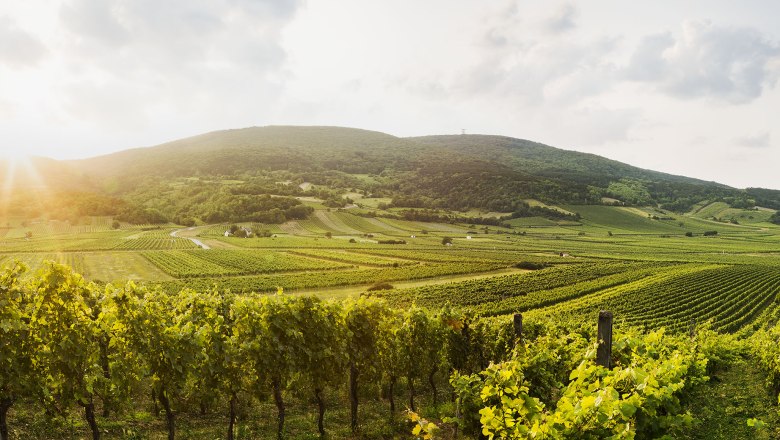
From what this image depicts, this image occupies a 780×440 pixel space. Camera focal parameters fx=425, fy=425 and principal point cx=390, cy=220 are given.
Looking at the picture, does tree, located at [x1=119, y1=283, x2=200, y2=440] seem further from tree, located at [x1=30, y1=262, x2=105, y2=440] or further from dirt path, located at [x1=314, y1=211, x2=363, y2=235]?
dirt path, located at [x1=314, y1=211, x2=363, y2=235]

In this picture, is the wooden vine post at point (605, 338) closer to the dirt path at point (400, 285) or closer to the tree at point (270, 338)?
the tree at point (270, 338)

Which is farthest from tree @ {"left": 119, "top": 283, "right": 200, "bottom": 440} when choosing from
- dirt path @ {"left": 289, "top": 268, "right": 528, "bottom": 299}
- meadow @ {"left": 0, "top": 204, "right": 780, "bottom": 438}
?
dirt path @ {"left": 289, "top": 268, "right": 528, "bottom": 299}

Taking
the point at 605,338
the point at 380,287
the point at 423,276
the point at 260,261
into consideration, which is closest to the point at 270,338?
the point at 605,338

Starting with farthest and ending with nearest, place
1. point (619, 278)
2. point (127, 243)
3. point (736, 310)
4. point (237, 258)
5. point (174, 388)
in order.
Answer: point (127, 243), point (237, 258), point (619, 278), point (736, 310), point (174, 388)

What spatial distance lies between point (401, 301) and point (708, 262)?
86.3 metres

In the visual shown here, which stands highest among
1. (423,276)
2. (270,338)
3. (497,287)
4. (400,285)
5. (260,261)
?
(270,338)

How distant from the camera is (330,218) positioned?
575ft

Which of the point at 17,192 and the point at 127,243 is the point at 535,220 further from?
the point at 17,192

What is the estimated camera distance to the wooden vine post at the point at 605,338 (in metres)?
9.29

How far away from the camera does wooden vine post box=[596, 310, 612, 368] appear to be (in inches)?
366

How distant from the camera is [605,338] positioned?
945 centimetres

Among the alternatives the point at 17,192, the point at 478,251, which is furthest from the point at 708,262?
the point at 17,192

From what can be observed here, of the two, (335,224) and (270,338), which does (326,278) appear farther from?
(335,224)

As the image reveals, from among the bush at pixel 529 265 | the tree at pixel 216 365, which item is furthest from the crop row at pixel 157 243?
the tree at pixel 216 365
